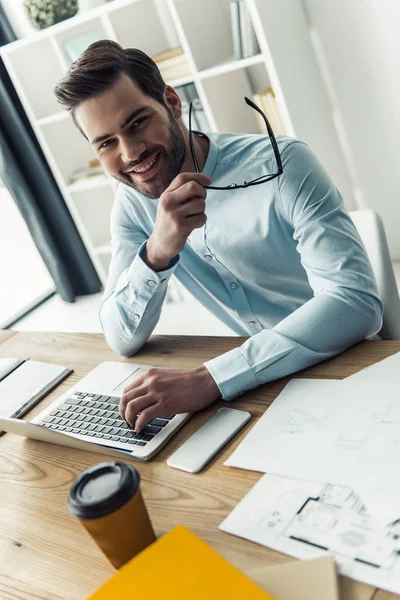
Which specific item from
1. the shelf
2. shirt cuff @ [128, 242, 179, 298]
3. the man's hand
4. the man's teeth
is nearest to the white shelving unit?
the shelf

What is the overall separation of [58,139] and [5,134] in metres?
0.28

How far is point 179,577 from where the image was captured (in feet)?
2.26

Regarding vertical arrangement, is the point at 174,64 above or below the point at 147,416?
above

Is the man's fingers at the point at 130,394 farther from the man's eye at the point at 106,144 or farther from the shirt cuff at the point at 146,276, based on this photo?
the man's eye at the point at 106,144

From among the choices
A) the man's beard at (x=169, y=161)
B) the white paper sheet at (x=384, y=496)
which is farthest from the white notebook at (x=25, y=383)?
the white paper sheet at (x=384, y=496)

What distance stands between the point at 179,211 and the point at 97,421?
16.1 inches

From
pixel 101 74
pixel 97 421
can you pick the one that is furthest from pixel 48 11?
pixel 97 421

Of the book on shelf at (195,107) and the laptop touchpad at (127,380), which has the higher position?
the book on shelf at (195,107)

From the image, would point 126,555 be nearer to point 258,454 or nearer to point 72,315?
point 258,454

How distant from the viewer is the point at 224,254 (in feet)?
4.80

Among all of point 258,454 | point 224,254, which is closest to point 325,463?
point 258,454

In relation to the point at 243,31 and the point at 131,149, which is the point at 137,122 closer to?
the point at 131,149

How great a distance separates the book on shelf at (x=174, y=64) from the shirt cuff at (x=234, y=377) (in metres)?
2.17

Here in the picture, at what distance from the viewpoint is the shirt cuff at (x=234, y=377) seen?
1029mm
